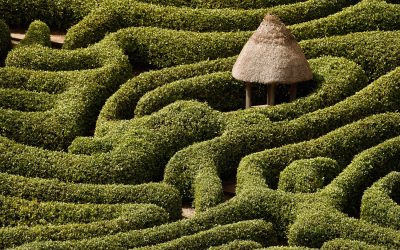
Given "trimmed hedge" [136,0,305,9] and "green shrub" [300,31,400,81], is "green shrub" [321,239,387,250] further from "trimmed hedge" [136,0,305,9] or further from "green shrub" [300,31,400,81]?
"trimmed hedge" [136,0,305,9]

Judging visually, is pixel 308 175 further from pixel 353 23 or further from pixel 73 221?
pixel 353 23

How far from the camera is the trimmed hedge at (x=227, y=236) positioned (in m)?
21.2

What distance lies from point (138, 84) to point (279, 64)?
2.80m

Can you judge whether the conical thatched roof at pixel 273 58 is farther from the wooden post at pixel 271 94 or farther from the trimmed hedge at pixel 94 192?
the trimmed hedge at pixel 94 192

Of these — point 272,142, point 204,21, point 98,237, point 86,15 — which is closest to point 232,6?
point 204,21

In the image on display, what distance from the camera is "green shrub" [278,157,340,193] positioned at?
22859 mm

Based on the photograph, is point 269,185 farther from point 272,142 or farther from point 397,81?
point 397,81

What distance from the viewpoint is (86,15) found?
28.7 meters

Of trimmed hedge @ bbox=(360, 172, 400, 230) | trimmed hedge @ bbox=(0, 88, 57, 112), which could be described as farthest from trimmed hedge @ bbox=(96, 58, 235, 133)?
trimmed hedge @ bbox=(360, 172, 400, 230)

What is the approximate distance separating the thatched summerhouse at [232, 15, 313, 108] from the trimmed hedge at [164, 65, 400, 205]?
3.33 ft

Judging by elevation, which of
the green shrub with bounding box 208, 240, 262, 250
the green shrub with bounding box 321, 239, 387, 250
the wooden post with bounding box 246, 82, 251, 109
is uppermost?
the wooden post with bounding box 246, 82, 251, 109

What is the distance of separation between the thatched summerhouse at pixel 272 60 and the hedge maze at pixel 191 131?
19.6 inches

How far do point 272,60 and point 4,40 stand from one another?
19.7ft

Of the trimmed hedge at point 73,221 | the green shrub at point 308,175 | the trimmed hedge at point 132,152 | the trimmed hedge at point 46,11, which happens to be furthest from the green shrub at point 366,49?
the trimmed hedge at point 73,221
